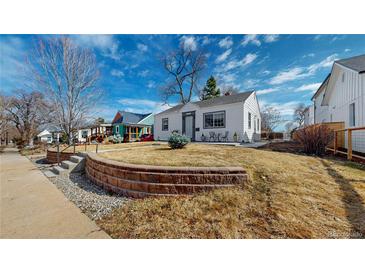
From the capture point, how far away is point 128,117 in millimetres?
24312

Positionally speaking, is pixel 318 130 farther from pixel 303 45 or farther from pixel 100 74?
pixel 100 74

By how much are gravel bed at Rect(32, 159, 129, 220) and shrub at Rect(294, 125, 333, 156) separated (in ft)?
24.0

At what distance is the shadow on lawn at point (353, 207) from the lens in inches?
81.0

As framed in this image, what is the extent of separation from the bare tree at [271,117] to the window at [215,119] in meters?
24.2

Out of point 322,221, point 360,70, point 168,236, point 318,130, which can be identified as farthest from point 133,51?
point 360,70

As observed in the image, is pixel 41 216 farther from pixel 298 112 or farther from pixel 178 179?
pixel 298 112

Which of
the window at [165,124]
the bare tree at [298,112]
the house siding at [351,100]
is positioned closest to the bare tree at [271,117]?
the bare tree at [298,112]

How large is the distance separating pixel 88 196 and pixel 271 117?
37.7 meters

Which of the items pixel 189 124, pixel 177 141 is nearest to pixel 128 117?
pixel 189 124

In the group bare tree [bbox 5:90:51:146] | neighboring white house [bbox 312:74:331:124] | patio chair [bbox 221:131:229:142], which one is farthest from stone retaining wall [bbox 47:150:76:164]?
neighboring white house [bbox 312:74:331:124]

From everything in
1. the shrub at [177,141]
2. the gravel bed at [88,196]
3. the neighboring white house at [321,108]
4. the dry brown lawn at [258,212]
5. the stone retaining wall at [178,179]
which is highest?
the neighboring white house at [321,108]

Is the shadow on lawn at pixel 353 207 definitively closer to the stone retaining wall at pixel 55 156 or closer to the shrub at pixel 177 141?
the shrub at pixel 177 141
